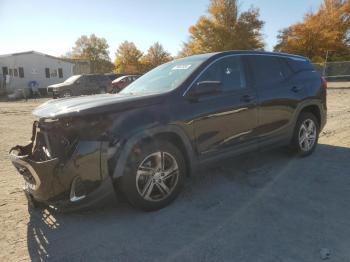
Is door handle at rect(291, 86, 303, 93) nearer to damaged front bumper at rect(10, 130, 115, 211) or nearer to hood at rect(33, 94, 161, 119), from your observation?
hood at rect(33, 94, 161, 119)

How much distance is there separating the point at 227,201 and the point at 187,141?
0.89 metres

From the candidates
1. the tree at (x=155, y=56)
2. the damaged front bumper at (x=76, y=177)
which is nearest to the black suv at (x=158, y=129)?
the damaged front bumper at (x=76, y=177)

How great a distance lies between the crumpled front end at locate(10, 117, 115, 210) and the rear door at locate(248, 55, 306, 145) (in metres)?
2.46

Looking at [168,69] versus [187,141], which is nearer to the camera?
[187,141]

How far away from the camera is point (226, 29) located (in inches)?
1565

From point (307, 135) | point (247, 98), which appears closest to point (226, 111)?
point (247, 98)

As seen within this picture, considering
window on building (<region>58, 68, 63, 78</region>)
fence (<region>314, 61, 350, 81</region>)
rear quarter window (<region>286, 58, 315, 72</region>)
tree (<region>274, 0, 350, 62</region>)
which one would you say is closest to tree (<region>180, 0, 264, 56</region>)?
tree (<region>274, 0, 350, 62</region>)

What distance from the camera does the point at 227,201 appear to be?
4117mm

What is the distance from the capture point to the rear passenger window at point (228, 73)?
4413 mm

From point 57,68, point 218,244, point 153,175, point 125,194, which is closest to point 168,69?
point 153,175

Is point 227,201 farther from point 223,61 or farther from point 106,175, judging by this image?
point 223,61

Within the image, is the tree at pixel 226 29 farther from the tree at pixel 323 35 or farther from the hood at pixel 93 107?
the hood at pixel 93 107

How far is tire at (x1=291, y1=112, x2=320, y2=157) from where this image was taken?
564cm

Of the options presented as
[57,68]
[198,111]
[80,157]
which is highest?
[57,68]
